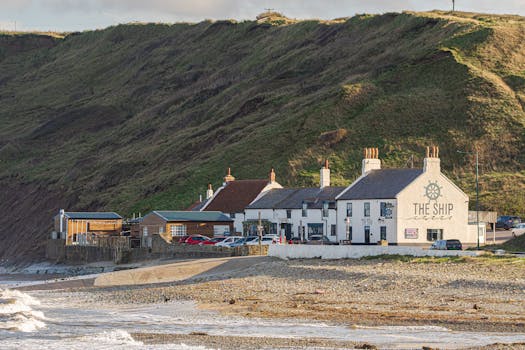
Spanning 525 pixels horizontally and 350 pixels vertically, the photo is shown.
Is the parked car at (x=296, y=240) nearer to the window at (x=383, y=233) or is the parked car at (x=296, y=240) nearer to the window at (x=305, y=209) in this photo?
the window at (x=305, y=209)

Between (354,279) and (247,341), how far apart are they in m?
17.3

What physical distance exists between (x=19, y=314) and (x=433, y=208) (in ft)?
110

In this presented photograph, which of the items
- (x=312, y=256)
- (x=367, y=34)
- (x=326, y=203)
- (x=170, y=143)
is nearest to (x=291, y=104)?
(x=170, y=143)

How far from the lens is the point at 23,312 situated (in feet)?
167

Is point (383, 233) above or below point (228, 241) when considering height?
above

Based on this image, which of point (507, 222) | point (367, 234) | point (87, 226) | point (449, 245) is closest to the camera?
point (449, 245)

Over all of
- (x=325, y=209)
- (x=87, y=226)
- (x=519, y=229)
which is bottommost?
(x=519, y=229)

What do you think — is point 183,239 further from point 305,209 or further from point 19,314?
point 19,314

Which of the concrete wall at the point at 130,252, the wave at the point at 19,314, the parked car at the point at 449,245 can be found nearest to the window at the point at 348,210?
the concrete wall at the point at 130,252

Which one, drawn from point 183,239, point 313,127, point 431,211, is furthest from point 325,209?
point 313,127

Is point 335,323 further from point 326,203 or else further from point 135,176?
point 135,176

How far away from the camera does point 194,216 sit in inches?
3511

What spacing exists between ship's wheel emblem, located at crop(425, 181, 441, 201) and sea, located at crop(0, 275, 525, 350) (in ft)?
87.5

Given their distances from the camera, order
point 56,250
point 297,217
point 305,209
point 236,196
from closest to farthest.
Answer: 1. point 305,209
2. point 297,217
3. point 236,196
4. point 56,250
